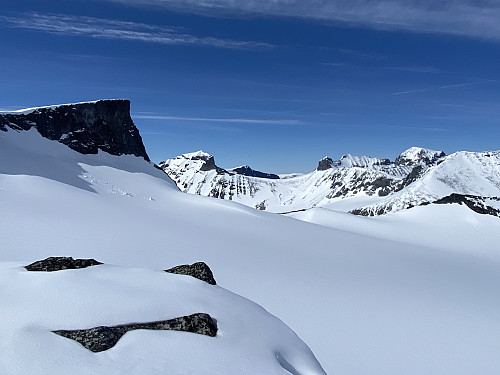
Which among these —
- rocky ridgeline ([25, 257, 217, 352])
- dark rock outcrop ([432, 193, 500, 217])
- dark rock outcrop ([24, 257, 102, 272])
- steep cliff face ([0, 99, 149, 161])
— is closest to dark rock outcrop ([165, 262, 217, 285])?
rocky ridgeline ([25, 257, 217, 352])

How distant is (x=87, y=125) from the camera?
232 ft

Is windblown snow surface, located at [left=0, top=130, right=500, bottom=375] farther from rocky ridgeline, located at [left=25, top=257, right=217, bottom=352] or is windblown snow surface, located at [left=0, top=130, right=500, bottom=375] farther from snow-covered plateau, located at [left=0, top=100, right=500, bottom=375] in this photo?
rocky ridgeline, located at [left=25, top=257, right=217, bottom=352]

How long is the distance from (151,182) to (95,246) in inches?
1560

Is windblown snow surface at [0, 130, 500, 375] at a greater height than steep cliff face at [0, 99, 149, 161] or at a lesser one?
greater

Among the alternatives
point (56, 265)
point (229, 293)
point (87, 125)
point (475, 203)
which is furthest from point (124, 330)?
point (87, 125)

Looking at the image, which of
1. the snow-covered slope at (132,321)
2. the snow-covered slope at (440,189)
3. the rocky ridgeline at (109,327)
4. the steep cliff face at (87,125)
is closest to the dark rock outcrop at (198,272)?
the snow-covered slope at (132,321)

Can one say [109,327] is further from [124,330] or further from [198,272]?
[198,272]

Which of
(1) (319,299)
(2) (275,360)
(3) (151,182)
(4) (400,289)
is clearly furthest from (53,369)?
(3) (151,182)

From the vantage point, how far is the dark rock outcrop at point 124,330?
5.54 meters

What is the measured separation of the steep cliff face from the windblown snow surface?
1090 inches

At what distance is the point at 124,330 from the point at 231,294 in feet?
11.0

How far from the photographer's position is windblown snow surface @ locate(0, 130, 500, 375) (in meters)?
5.78

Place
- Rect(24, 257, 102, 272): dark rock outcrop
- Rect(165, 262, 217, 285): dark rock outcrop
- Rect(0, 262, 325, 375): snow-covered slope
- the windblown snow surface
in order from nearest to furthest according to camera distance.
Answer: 1. Rect(0, 262, 325, 375): snow-covered slope
2. the windblown snow surface
3. Rect(24, 257, 102, 272): dark rock outcrop
4. Rect(165, 262, 217, 285): dark rock outcrop

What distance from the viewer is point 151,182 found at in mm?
55000
